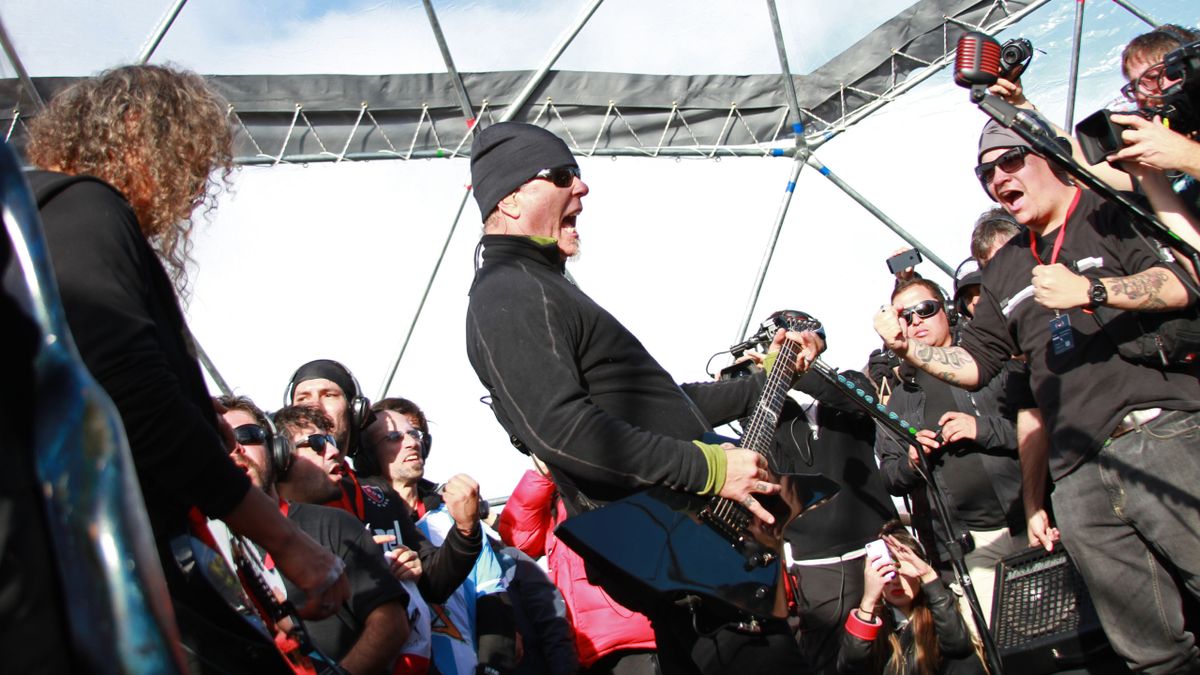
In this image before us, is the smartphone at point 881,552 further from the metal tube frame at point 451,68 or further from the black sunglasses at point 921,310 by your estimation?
the metal tube frame at point 451,68

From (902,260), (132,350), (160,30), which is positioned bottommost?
(132,350)

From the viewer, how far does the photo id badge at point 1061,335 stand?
11.3 ft

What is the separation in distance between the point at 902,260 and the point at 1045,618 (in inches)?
83.8

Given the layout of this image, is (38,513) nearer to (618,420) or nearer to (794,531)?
Result: (618,420)

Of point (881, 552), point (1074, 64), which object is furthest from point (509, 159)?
point (1074, 64)

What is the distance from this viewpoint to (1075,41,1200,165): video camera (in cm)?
274

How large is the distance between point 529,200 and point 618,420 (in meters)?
0.82

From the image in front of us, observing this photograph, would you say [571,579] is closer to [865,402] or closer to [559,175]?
[865,402]

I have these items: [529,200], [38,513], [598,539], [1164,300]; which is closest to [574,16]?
[529,200]

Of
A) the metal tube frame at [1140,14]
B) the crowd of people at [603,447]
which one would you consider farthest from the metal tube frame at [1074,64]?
the crowd of people at [603,447]

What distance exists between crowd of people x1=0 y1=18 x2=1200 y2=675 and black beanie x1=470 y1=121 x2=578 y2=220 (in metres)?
0.01

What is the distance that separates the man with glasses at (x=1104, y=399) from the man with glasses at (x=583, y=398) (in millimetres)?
1163

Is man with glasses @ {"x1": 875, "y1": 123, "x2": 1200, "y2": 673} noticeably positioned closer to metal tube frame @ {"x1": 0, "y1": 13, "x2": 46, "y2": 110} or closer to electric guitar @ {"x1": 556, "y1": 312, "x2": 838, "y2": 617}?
electric guitar @ {"x1": 556, "y1": 312, "x2": 838, "y2": 617}

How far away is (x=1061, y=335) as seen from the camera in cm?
A: 347
